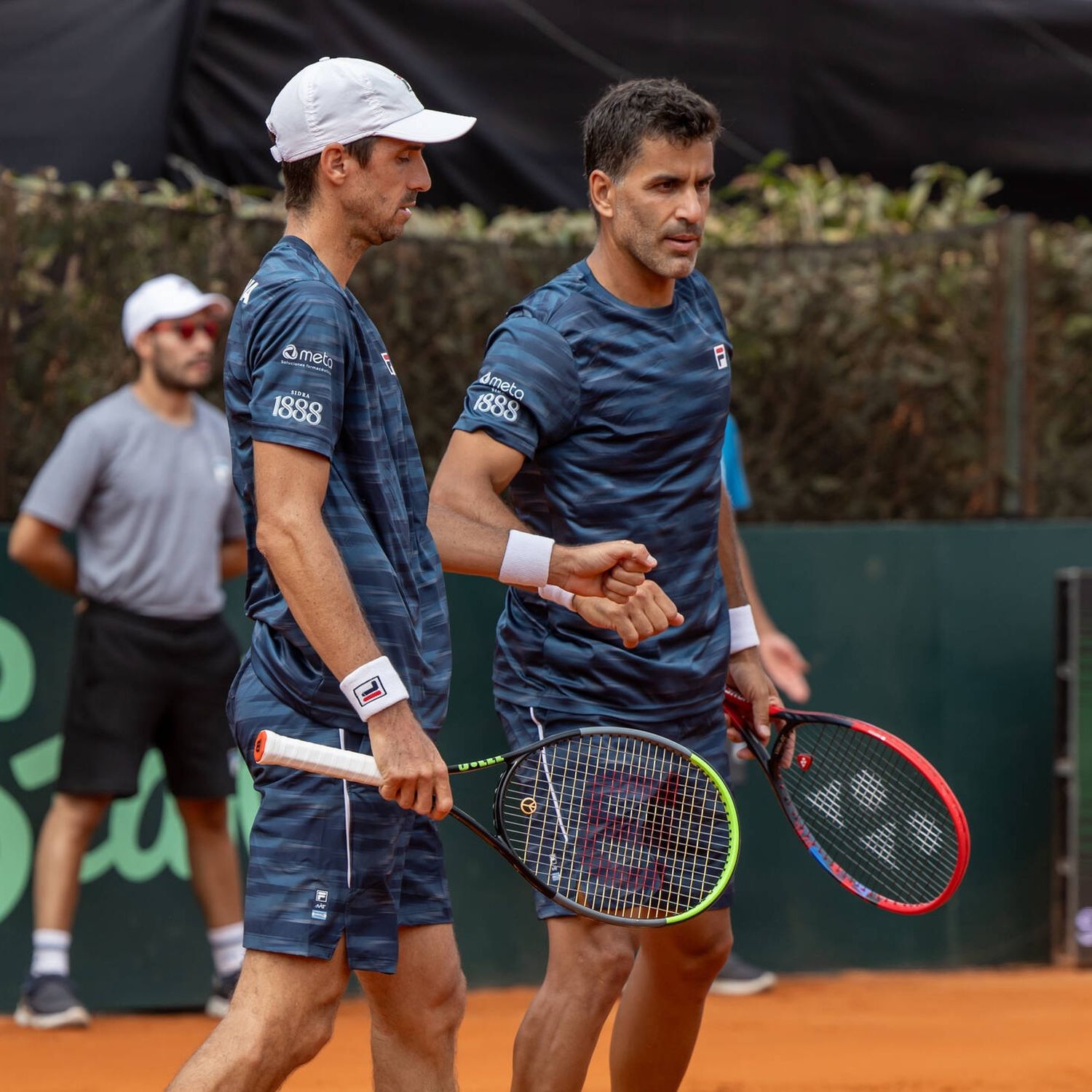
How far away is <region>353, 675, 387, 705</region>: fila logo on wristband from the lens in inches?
115

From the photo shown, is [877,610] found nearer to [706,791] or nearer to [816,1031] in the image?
[816,1031]

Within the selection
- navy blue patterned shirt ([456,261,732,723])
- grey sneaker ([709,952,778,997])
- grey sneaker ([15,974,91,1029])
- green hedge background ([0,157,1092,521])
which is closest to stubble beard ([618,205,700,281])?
navy blue patterned shirt ([456,261,732,723])

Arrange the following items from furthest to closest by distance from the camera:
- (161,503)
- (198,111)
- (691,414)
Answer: (198,111)
(161,503)
(691,414)

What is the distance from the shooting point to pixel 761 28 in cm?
858

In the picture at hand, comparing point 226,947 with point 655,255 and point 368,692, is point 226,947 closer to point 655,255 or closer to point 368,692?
point 655,255

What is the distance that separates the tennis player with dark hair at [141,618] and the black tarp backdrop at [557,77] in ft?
6.74

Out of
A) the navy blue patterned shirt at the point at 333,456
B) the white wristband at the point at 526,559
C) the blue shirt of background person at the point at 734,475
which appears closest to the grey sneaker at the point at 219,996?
the blue shirt of background person at the point at 734,475

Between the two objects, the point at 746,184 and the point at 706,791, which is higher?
the point at 746,184

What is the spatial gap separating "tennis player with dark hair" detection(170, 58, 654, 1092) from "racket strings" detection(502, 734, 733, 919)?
1.41 feet

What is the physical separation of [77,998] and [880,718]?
276cm

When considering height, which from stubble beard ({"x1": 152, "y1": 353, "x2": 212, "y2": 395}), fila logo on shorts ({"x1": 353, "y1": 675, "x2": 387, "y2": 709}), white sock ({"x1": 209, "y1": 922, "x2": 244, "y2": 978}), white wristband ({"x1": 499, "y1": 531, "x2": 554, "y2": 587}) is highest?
stubble beard ({"x1": 152, "y1": 353, "x2": 212, "y2": 395})

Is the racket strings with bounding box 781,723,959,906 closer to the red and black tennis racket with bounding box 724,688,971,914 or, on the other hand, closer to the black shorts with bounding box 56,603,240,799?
the red and black tennis racket with bounding box 724,688,971,914

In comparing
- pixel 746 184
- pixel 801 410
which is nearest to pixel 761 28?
pixel 746 184

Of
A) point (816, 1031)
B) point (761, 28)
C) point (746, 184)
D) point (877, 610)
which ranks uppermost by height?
Result: point (761, 28)
